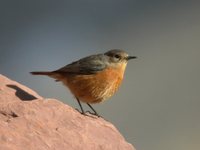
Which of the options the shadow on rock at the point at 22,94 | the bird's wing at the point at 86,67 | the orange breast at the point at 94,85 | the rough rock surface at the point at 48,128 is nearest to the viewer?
the rough rock surface at the point at 48,128

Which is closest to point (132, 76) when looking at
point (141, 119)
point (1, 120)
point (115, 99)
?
point (115, 99)

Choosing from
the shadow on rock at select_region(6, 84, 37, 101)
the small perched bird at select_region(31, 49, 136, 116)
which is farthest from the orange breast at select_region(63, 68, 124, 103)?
the shadow on rock at select_region(6, 84, 37, 101)

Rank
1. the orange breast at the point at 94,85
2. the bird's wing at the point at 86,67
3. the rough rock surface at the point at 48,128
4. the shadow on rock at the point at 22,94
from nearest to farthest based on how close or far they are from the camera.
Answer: the rough rock surface at the point at 48,128, the shadow on rock at the point at 22,94, the orange breast at the point at 94,85, the bird's wing at the point at 86,67

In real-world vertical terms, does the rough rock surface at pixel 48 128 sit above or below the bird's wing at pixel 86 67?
below

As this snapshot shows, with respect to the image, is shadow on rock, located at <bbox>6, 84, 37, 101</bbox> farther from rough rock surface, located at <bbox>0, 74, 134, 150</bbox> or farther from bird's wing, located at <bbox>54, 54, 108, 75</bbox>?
bird's wing, located at <bbox>54, 54, 108, 75</bbox>

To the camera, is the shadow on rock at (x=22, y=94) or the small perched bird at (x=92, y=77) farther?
the small perched bird at (x=92, y=77)

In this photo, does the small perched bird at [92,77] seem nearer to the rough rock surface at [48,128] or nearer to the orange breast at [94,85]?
the orange breast at [94,85]

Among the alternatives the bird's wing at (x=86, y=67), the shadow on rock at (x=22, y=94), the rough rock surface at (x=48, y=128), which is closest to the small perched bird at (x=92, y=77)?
the bird's wing at (x=86, y=67)

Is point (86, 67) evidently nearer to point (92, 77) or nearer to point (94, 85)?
point (92, 77)
